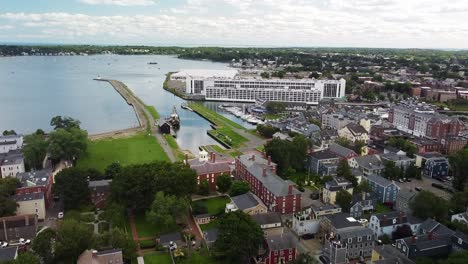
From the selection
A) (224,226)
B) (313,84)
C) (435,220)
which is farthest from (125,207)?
(313,84)

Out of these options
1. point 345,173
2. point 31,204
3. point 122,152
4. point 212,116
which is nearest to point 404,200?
point 345,173

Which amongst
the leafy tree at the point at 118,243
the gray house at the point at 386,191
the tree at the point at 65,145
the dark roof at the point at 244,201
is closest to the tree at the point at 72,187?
the leafy tree at the point at 118,243

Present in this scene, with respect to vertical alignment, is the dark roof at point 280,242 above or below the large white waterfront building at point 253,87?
below

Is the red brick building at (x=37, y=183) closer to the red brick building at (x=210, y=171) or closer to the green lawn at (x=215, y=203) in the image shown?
the red brick building at (x=210, y=171)

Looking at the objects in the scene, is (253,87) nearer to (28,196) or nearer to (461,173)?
→ (461,173)

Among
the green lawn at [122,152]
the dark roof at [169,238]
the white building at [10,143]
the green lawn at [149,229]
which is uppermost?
the white building at [10,143]
